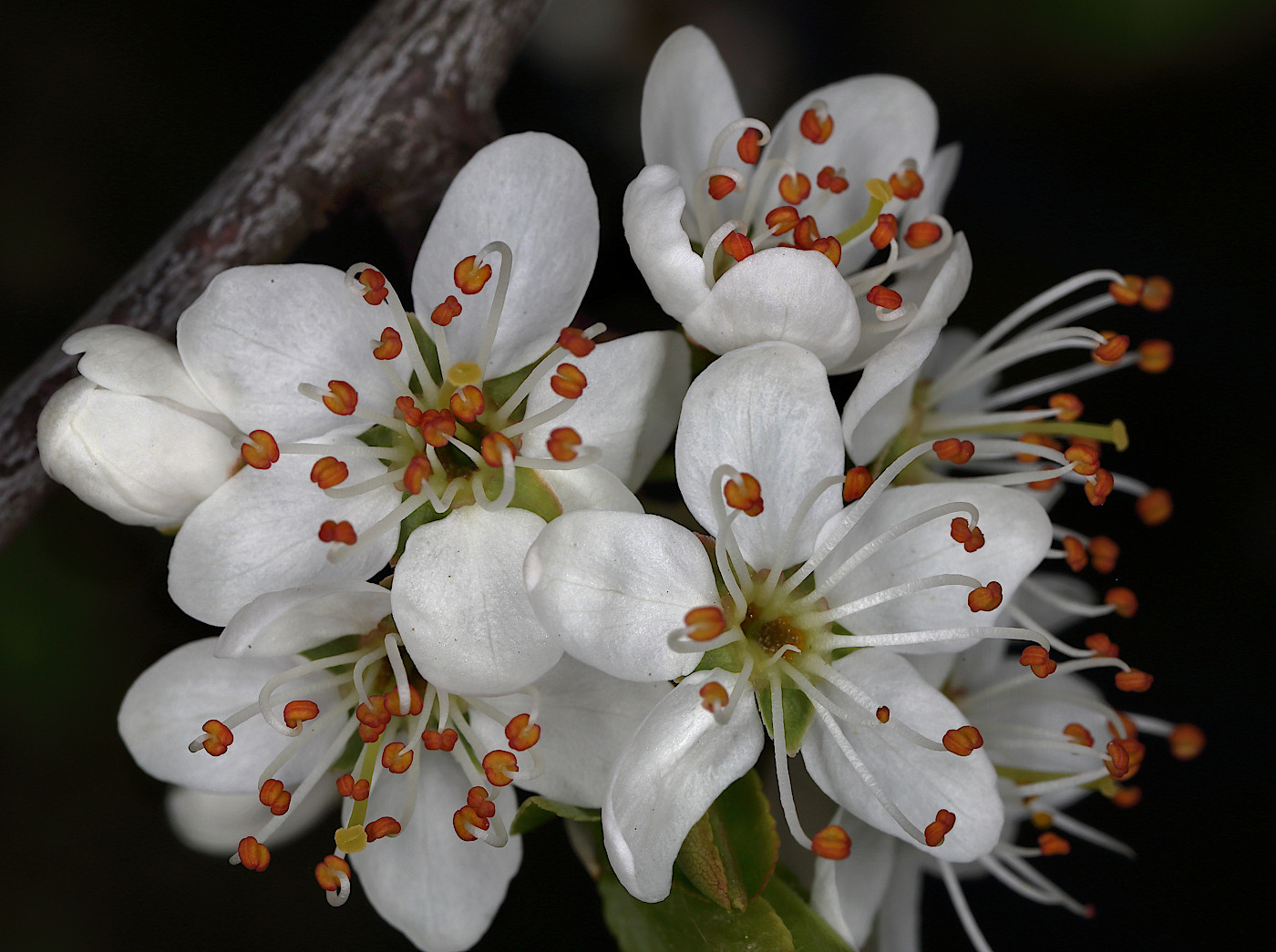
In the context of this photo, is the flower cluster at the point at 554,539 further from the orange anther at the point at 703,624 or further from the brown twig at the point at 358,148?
the brown twig at the point at 358,148

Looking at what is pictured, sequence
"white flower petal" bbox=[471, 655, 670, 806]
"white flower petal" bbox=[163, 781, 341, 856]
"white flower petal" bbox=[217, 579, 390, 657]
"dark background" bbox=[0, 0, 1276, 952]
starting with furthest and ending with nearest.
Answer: "dark background" bbox=[0, 0, 1276, 952], "white flower petal" bbox=[163, 781, 341, 856], "white flower petal" bbox=[471, 655, 670, 806], "white flower petal" bbox=[217, 579, 390, 657]

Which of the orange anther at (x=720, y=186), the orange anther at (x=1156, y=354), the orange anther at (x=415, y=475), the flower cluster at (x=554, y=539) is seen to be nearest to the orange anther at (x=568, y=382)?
the flower cluster at (x=554, y=539)

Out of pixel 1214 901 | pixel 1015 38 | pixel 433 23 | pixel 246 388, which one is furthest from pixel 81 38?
pixel 1214 901

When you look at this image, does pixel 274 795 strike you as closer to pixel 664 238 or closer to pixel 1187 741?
pixel 664 238

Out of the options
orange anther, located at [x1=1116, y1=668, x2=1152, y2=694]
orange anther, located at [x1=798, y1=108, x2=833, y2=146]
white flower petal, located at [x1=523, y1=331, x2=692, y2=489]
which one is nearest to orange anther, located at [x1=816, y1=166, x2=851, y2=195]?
orange anther, located at [x1=798, y1=108, x2=833, y2=146]

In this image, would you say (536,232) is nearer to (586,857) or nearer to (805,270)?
(805,270)

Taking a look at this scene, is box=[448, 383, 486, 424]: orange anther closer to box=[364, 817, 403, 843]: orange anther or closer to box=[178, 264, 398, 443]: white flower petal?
box=[178, 264, 398, 443]: white flower petal
